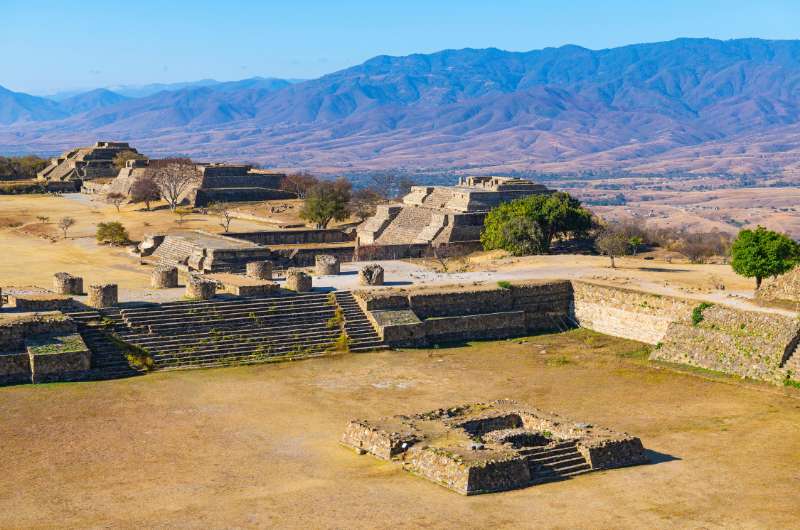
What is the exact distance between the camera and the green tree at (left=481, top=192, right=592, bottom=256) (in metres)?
57.3

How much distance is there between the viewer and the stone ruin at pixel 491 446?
86.4ft

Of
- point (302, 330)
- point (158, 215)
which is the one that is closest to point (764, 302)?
point (302, 330)

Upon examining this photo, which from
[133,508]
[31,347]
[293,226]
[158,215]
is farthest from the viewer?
Answer: [158,215]

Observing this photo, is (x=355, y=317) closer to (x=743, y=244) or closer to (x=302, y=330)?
(x=302, y=330)

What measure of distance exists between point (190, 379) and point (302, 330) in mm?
5768

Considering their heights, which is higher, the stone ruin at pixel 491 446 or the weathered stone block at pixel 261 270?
the weathered stone block at pixel 261 270

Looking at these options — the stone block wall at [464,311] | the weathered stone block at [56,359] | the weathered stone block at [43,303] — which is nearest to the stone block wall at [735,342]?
the stone block wall at [464,311]

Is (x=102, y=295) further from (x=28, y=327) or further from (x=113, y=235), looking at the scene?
(x=113, y=235)

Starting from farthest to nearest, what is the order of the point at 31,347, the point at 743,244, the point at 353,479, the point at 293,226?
1. the point at 293,226
2. the point at 743,244
3. the point at 31,347
4. the point at 353,479

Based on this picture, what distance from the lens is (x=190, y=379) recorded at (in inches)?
1422

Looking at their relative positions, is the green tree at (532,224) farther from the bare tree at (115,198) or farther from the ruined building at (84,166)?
the ruined building at (84,166)

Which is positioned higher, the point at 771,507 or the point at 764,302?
the point at 764,302

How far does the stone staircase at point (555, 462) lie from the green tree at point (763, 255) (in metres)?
19.2

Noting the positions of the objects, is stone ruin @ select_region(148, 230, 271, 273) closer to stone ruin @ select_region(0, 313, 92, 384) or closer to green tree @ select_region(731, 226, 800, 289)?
stone ruin @ select_region(0, 313, 92, 384)
